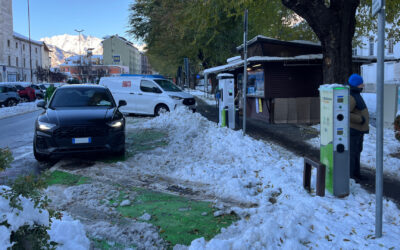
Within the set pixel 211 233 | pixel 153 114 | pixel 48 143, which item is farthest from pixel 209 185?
pixel 153 114

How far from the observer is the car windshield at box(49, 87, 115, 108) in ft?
28.8

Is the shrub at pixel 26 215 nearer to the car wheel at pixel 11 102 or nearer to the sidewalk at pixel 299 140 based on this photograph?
the sidewalk at pixel 299 140

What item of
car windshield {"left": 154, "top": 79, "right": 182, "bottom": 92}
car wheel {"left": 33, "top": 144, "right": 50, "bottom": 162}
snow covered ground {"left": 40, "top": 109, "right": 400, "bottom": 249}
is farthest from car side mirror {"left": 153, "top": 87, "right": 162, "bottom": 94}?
car wheel {"left": 33, "top": 144, "right": 50, "bottom": 162}

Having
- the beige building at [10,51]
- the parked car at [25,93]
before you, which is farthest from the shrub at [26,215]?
the beige building at [10,51]

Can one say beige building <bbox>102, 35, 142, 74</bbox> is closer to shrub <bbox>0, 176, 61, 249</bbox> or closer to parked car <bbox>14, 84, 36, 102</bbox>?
parked car <bbox>14, 84, 36, 102</bbox>

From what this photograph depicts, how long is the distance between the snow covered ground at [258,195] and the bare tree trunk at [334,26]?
12.2ft

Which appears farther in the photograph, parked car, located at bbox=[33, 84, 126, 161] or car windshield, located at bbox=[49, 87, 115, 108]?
car windshield, located at bbox=[49, 87, 115, 108]

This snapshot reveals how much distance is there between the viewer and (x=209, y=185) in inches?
236

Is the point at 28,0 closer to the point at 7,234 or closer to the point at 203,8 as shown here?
the point at 203,8

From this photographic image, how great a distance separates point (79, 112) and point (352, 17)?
8.03m

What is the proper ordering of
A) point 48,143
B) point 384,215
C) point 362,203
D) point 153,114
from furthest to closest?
1. point 153,114
2. point 48,143
3. point 362,203
4. point 384,215

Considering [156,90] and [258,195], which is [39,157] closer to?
[258,195]

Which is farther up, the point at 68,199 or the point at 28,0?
the point at 28,0

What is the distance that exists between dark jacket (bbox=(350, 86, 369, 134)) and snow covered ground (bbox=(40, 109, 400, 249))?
1.04 m
